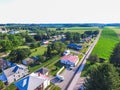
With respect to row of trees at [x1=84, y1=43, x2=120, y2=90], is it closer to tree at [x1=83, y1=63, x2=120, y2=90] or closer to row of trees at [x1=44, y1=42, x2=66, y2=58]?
tree at [x1=83, y1=63, x2=120, y2=90]

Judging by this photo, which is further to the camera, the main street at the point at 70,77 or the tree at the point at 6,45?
the tree at the point at 6,45

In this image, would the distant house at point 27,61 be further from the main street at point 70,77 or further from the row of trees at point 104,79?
the row of trees at point 104,79

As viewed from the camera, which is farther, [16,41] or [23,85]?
[16,41]

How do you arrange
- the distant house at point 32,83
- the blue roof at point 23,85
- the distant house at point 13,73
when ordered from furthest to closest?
the distant house at point 13,73
the distant house at point 32,83
the blue roof at point 23,85

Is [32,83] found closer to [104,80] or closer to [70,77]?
[70,77]

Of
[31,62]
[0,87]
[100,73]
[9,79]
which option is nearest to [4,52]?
[31,62]

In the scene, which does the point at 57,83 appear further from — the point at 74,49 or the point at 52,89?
the point at 74,49

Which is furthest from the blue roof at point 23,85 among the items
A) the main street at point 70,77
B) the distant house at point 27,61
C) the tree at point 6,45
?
the tree at point 6,45

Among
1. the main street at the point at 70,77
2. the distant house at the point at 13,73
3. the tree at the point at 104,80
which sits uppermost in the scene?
the tree at the point at 104,80

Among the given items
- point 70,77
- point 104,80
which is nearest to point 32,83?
point 70,77
